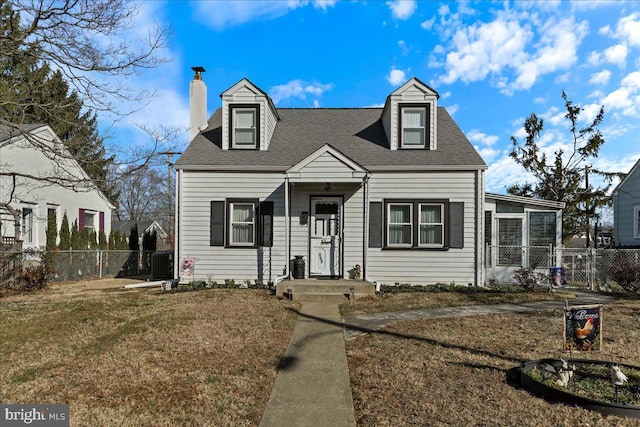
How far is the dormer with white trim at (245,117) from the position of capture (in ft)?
39.1

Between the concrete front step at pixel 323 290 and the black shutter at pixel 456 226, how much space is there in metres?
3.19

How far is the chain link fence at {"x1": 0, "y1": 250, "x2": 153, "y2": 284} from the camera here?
11273 mm

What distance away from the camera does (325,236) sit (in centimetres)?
1138

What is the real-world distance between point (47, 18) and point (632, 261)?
1689 centimetres

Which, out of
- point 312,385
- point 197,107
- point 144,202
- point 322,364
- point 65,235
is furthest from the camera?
point 144,202

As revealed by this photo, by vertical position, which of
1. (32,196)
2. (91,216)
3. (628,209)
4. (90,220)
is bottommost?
(90,220)

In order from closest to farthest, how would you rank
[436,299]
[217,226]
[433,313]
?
1. [433,313]
2. [436,299]
3. [217,226]

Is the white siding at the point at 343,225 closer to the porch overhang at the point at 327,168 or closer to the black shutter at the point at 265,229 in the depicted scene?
the black shutter at the point at 265,229

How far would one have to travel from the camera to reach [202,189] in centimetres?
1155

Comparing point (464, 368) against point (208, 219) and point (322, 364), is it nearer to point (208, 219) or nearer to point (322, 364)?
point (322, 364)

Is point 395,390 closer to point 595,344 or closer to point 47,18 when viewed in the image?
point 595,344

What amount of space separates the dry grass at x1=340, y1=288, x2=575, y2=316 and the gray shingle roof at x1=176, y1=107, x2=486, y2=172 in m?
3.94

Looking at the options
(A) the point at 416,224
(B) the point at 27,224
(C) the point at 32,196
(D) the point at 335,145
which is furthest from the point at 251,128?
(B) the point at 27,224

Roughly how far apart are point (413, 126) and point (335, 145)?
2.71 meters
